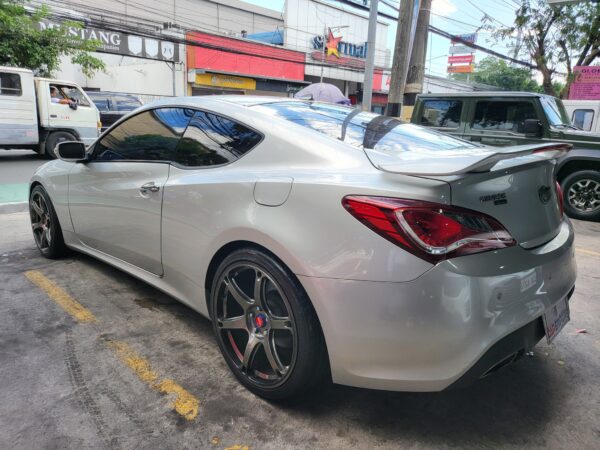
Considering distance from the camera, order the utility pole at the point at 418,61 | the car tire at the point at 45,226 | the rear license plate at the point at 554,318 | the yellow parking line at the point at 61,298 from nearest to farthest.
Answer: the rear license plate at the point at 554,318 < the yellow parking line at the point at 61,298 < the car tire at the point at 45,226 < the utility pole at the point at 418,61

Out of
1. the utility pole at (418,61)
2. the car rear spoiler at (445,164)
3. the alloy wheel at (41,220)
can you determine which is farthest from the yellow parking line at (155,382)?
the utility pole at (418,61)

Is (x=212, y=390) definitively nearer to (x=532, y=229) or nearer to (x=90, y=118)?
(x=532, y=229)

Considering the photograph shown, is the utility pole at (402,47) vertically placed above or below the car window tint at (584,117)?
above

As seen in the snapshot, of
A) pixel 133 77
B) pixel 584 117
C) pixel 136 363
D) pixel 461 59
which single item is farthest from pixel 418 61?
pixel 461 59

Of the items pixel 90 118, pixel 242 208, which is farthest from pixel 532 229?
pixel 90 118

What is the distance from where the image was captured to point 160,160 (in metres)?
2.80

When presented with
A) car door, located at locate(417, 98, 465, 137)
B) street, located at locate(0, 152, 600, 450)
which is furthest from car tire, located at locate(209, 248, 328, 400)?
car door, located at locate(417, 98, 465, 137)

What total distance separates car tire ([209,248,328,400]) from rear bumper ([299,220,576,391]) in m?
0.10

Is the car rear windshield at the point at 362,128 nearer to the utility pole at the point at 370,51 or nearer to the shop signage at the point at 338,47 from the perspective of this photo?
the utility pole at the point at 370,51

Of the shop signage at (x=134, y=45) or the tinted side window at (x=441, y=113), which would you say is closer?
the tinted side window at (x=441, y=113)

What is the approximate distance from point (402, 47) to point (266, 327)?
28.4 feet

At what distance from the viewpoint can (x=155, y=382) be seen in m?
2.34

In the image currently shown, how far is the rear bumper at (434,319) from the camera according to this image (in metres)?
1.66

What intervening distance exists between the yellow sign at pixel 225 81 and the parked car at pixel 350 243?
24.2 meters
